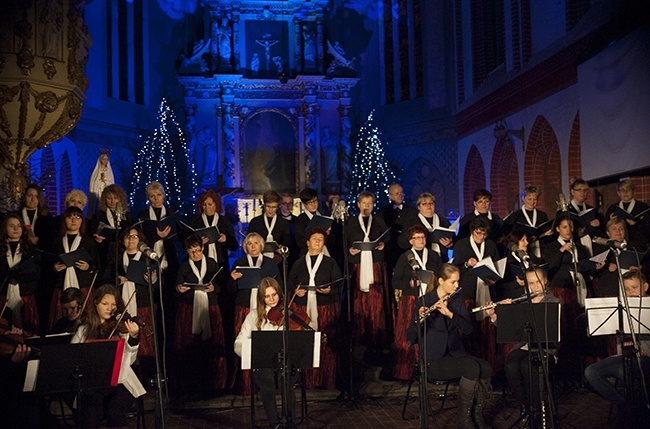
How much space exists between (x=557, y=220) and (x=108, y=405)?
5.40 m

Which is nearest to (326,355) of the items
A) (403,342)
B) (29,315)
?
(403,342)

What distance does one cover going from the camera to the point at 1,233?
7.18m

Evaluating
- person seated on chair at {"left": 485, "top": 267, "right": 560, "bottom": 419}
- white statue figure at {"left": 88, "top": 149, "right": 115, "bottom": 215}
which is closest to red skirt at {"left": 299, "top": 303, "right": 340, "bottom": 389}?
person seated on chair at {"left": 485, "top": 267, "right": 560, "bottom": 419}

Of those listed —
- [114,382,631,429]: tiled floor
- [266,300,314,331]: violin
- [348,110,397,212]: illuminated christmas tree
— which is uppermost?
[348,110,397,212]: illuminated christmas tree

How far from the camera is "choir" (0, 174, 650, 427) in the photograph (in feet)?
24.1

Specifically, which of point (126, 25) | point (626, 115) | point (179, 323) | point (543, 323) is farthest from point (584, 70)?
point (126, 25)

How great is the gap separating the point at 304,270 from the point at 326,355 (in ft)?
3.42

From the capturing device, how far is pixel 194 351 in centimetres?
774

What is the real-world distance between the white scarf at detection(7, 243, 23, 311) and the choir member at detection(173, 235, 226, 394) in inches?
64.7

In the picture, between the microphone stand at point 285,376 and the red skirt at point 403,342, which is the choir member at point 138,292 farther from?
the red skirt at point 403,342

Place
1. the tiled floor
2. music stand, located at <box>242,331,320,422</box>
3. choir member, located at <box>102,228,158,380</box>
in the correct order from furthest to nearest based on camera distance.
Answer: choir member, located at <box>102,228,158,380</box>, the tiled floor, music stand, located at <box>242,331,320,422</box>

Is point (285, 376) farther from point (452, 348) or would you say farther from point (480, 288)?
point (480, 288)

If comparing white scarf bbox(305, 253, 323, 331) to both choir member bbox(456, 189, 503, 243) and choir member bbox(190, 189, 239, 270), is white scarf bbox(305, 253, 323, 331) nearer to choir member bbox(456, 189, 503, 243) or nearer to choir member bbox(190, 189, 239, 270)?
choir member bbox(190, 189, 239, 270)

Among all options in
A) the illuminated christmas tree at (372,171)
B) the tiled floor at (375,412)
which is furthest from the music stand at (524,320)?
the illuminated christmas tree at (372,171)
